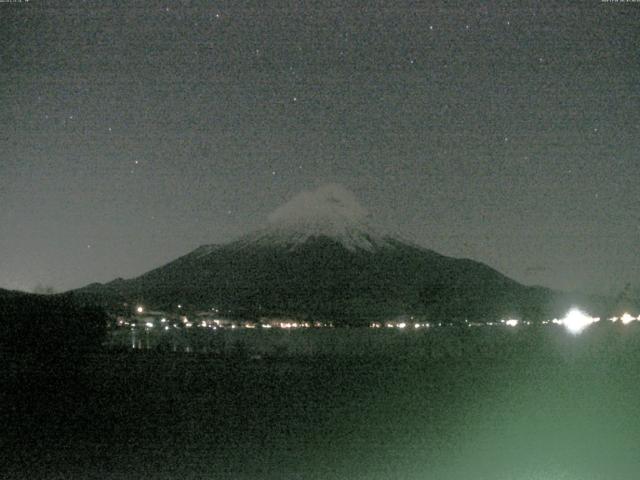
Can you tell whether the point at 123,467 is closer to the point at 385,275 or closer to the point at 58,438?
the point at 58,438

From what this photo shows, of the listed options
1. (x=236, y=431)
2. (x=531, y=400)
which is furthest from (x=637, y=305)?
(x=236, y=431)

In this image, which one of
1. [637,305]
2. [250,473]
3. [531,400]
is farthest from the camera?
[637,305]

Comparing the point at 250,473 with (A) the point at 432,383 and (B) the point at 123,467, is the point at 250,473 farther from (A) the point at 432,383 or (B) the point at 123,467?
(A) the point at 432,383

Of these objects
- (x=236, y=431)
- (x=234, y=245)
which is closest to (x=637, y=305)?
(x=236, y=431)

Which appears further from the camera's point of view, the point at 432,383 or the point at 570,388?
the point at 432,383

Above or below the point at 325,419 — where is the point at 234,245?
above

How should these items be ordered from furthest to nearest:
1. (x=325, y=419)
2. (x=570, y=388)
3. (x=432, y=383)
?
1. (x=432, y=383)
2. (x=570, y=388)
3. (x=325, y=419)
